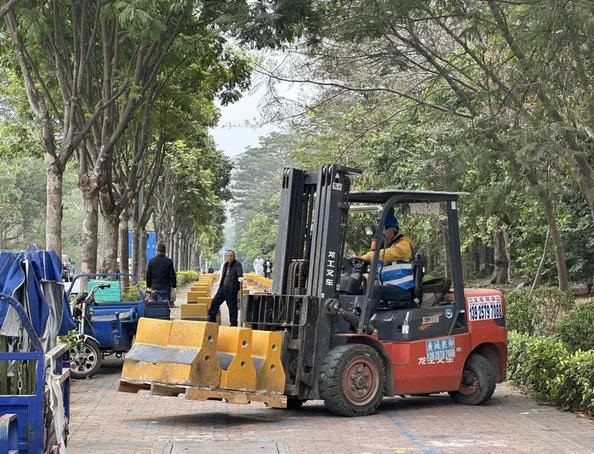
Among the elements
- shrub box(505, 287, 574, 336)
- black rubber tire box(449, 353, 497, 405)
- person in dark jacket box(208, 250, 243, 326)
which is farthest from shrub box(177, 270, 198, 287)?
black rubber tire box(449, 353, 497, 405)

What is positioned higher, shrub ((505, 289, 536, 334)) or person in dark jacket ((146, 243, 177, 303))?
person in dark jacket ((146, 243, 177, 303))

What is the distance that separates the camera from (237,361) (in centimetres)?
1109

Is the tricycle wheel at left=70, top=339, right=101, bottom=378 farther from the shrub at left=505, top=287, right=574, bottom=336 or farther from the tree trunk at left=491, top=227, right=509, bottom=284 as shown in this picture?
the tree trunk at left=491, top=227, right=509, bottom=284

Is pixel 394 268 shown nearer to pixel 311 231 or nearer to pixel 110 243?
pixel 311 231

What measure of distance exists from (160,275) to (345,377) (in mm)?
9713

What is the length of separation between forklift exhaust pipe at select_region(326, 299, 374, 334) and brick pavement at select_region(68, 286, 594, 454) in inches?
39.3

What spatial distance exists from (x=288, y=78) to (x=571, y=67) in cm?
520

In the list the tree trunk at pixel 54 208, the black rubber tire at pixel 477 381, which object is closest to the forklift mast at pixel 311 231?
the black rubber tire at pixel 477 381

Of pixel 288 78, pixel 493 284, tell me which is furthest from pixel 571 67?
pixel 493 284

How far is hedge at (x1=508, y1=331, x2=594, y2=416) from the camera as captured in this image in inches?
467

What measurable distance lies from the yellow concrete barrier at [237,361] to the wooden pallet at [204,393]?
71 mm

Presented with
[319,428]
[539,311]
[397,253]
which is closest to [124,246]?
[539,311]

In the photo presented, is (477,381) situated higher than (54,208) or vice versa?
(54,208)

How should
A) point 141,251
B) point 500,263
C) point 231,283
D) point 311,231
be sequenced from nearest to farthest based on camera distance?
point 311,231, point 231,283, point 141,251, point 500,263
